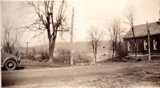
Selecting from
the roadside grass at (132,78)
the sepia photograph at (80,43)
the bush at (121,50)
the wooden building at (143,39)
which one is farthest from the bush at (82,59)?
the wooden building at (143,39)

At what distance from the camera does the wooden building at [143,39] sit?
97.1 inches

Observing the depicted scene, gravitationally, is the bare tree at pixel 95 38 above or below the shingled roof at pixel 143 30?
below

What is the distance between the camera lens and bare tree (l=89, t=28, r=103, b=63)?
2.30 meters

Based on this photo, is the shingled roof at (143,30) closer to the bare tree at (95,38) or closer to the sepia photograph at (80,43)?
the sepia photograph at (80,43)

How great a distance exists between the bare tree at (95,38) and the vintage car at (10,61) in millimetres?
644

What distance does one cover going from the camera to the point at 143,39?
2523mm

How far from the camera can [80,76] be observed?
2.25 meters

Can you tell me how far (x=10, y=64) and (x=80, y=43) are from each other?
61 centimetres

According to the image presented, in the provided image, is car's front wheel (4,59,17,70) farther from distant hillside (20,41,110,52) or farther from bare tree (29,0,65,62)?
bare tree (29,0,65,62)

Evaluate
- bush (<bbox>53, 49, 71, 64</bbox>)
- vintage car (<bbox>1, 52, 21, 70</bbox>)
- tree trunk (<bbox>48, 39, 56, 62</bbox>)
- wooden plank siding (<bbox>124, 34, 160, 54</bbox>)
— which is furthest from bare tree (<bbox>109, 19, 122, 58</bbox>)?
vintage car (<bbox>1, 52, 21, 70</bbox>)

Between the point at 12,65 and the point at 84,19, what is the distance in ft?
2.41

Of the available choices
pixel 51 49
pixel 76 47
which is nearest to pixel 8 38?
pixel 51 49

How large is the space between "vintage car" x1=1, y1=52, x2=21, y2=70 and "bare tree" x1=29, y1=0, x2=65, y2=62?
269 mm

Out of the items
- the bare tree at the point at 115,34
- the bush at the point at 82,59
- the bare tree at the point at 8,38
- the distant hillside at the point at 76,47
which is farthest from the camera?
the bare tree at the point at 115,34
